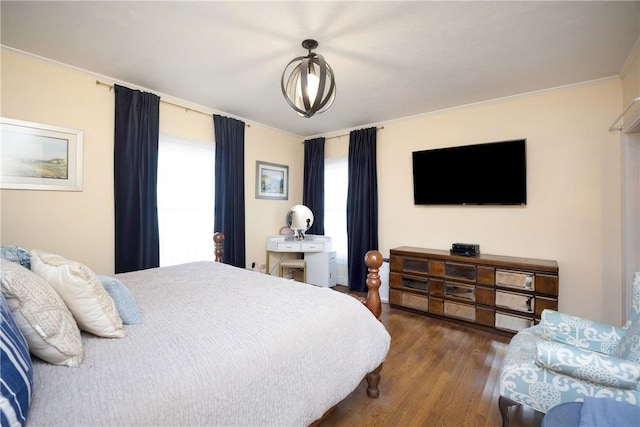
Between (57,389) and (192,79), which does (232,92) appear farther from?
(57,389)

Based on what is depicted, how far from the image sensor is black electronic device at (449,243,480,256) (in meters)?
3.12

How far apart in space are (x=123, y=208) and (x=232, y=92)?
1.65 m

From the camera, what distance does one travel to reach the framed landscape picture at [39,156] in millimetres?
2236

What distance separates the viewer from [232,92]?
121 inches

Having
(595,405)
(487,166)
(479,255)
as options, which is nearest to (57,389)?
(595,405)

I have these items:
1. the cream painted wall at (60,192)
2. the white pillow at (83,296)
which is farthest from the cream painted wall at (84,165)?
the white pillow at (83,296)

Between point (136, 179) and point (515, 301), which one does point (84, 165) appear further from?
point (515, 301)

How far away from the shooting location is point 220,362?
997mm

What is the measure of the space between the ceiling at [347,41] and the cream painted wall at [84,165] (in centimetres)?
18

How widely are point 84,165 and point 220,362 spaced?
8.72 feet

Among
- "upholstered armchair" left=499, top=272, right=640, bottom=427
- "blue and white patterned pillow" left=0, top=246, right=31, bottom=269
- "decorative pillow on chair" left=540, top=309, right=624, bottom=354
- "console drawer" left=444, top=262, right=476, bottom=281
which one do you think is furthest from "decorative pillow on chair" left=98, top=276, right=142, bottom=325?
"console drawer" left=444, top=262, right=476, bottom=281

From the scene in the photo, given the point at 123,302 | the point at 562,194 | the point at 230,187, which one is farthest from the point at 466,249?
the point at 123,302

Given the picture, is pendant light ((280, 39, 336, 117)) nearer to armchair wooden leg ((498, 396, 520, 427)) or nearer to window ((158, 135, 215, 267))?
window ((158, 135, 215, 267))

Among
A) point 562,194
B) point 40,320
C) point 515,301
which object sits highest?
point 562,194
